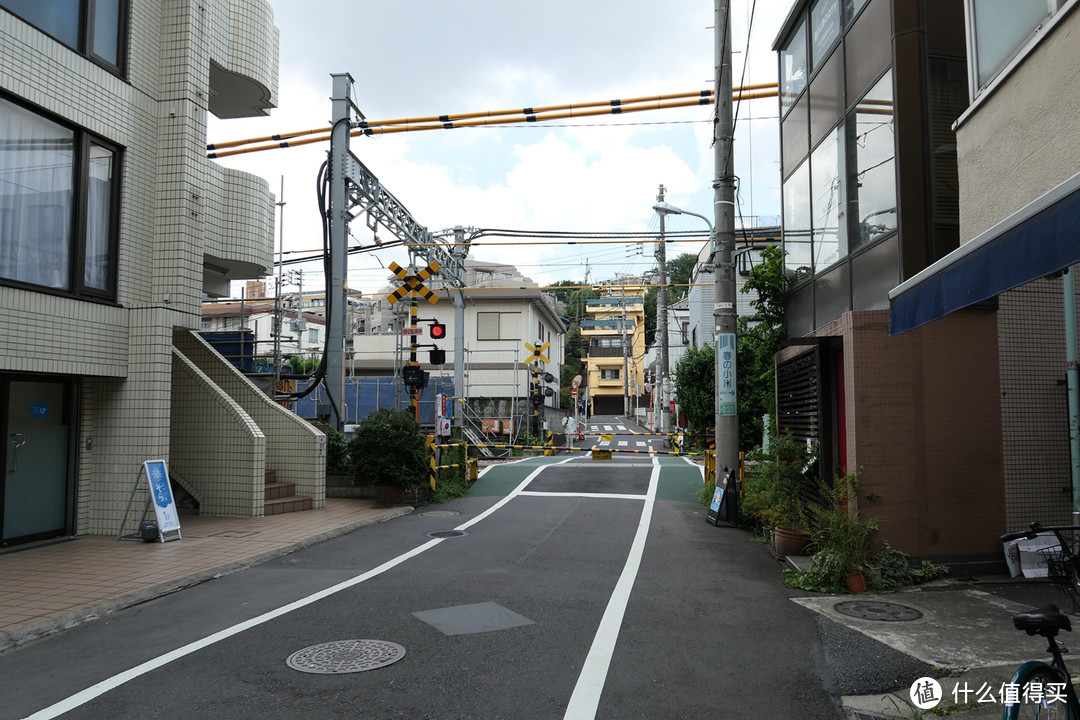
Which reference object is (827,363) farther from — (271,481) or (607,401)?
(607,401)

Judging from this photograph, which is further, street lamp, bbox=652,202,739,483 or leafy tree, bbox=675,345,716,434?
leafy tree, bbox=675,345,716,434

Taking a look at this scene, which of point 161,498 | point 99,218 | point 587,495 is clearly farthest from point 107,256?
point 587,495

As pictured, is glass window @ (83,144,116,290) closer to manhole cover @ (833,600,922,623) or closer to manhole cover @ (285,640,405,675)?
manhole cover @ (285,640,405,675)

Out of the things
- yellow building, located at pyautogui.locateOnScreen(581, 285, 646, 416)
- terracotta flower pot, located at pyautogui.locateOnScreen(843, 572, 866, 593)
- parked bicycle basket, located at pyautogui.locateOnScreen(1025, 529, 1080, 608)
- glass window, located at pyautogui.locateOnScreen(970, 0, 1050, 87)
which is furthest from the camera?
yellow building, located at pyautogui.locateOnScreen(581, 285, 646, 416)

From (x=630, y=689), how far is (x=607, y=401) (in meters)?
90.1

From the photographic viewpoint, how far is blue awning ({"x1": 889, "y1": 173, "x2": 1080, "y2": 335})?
13.5ft

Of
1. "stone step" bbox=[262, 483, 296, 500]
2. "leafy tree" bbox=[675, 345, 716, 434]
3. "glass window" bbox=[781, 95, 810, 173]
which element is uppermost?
"glass window" bbox=[781, 95, 810, 173]

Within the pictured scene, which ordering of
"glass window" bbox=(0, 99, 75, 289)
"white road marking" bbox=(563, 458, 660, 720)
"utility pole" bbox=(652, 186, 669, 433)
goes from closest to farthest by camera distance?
1. "white road marking" bbox=(563, 458, 660, 720)
2. "glass window" bbox=(0, 99, 75, 289)
3. "utility pole" bbox=(652, 186, 669, 433)

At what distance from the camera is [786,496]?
1001 cm

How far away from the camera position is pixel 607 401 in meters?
94.3

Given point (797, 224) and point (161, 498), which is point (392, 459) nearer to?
point (161, 498)

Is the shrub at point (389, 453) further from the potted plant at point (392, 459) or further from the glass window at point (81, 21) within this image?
the glass window at point (81, 21)

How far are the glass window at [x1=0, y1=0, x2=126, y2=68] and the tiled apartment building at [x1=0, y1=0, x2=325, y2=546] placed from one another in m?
0.02

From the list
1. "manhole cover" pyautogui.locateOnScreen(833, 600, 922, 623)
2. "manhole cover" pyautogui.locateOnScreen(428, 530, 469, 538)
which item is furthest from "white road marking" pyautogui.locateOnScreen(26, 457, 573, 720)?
"manhole cover" pyautogui.locateOnScreen(833, 600, 922, 623)
